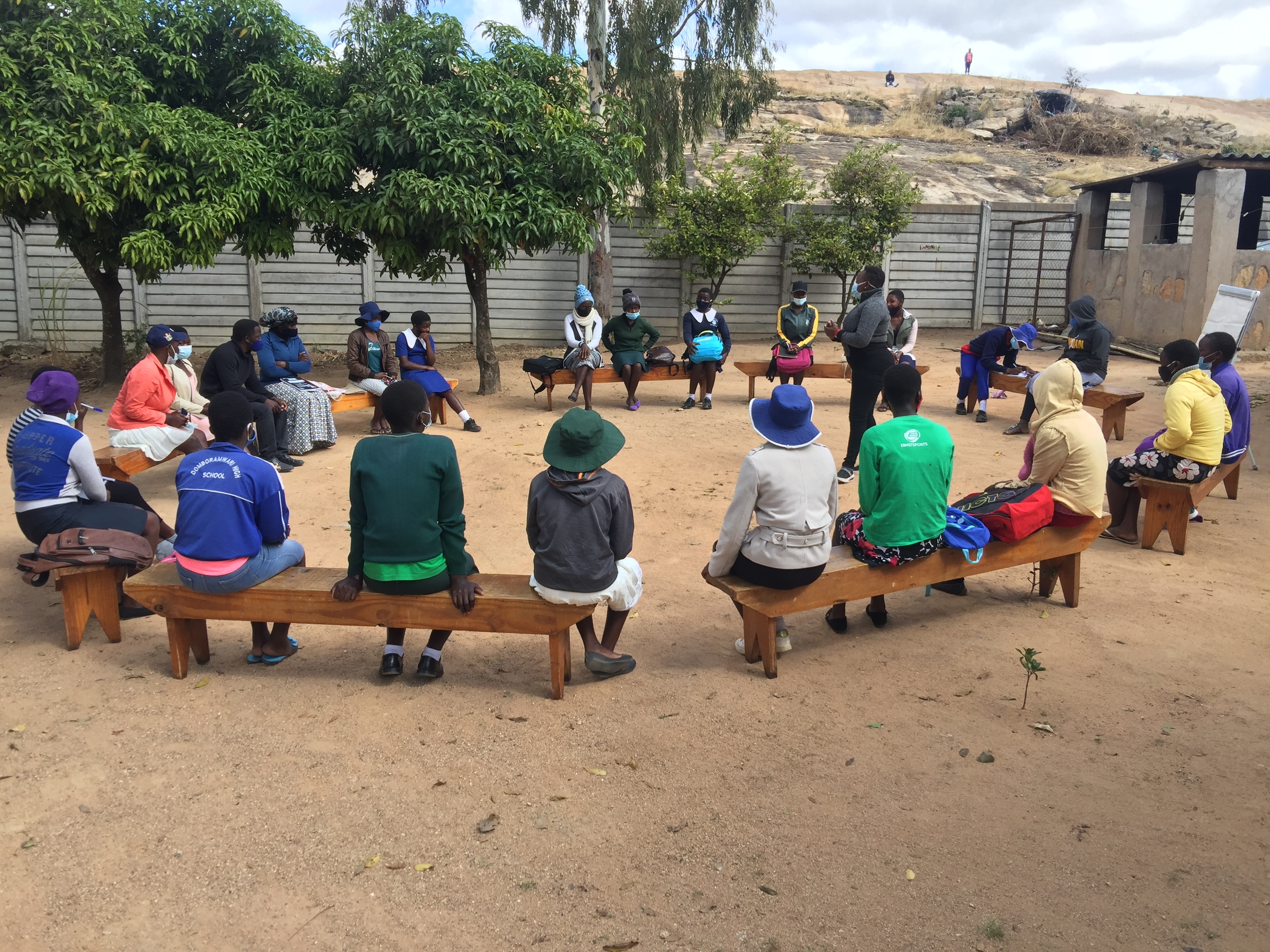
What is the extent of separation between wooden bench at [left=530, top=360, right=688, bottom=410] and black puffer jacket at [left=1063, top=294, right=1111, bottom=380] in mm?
4247

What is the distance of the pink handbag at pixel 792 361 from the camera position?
1138 centimetres

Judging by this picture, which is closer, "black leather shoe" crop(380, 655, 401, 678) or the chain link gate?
"black leather shoe" crop(380, 655, 401, 678)

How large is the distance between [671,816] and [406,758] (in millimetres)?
1096

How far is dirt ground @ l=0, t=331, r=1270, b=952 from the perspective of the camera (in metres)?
2.87

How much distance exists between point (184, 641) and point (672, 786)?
242 cm

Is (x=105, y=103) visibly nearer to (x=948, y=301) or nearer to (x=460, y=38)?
(x=460, y=38)

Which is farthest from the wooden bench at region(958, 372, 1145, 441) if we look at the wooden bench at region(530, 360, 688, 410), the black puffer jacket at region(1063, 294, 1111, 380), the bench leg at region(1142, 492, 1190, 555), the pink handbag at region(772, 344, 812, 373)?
the wooden bench at region(530, 360, 688, 410)

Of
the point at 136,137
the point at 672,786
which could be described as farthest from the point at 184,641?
the point at 136,137

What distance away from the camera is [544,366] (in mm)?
11008

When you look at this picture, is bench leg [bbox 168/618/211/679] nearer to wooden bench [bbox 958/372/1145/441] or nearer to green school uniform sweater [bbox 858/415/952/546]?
green school uniform sweater [bbox 858/415/952/546]

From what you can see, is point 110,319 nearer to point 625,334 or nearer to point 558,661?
point 625,334

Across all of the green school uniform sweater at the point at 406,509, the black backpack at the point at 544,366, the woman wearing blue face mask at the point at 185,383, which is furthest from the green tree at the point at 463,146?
the green school uniform sweater at the point at 406,509

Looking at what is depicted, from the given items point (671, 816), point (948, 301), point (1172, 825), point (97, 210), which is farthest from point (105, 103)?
point (948, 301)

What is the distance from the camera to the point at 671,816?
134 inches
